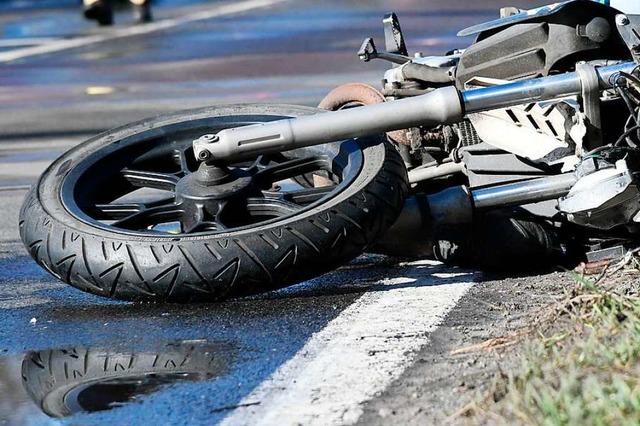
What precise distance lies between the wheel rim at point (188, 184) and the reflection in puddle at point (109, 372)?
22.1 inches

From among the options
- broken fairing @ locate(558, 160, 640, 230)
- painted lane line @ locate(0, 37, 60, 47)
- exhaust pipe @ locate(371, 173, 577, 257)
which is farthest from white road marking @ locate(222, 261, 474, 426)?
painted lane line @ locate(0, 37, 60, 47)

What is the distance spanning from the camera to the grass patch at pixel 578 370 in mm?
3271

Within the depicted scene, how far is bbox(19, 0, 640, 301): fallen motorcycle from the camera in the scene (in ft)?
15.4

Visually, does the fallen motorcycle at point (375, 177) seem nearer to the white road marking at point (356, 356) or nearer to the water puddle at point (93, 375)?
the white road marking at point (356, 356)

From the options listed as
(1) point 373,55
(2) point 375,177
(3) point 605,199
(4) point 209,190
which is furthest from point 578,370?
(1) point 373,55

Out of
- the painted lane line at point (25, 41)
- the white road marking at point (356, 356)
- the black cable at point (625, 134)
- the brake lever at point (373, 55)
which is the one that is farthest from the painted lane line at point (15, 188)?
the painted lane line at point (25, 41)

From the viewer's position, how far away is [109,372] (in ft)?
13.9

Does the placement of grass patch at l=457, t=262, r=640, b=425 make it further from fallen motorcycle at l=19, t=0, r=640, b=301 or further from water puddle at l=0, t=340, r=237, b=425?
water puddle at l=0, t=340, r=237, b=425

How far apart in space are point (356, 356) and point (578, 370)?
822 millimetres

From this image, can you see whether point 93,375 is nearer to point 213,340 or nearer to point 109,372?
point 109,372

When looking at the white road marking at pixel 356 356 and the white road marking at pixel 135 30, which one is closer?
the white road marking at pixel 356 356

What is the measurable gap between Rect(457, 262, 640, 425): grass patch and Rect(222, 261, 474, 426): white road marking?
16.0 inches

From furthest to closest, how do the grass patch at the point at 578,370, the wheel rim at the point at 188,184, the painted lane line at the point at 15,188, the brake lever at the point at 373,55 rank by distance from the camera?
1. the painted lane line at the point at 15,188
2. the brake lever at the point at 373,55
3. the wheel rim at the point at 188,184
4. the grass patch at the point at 578,370

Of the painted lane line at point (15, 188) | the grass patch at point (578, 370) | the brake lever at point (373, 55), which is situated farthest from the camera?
the painted lane line at point (15, 188)
